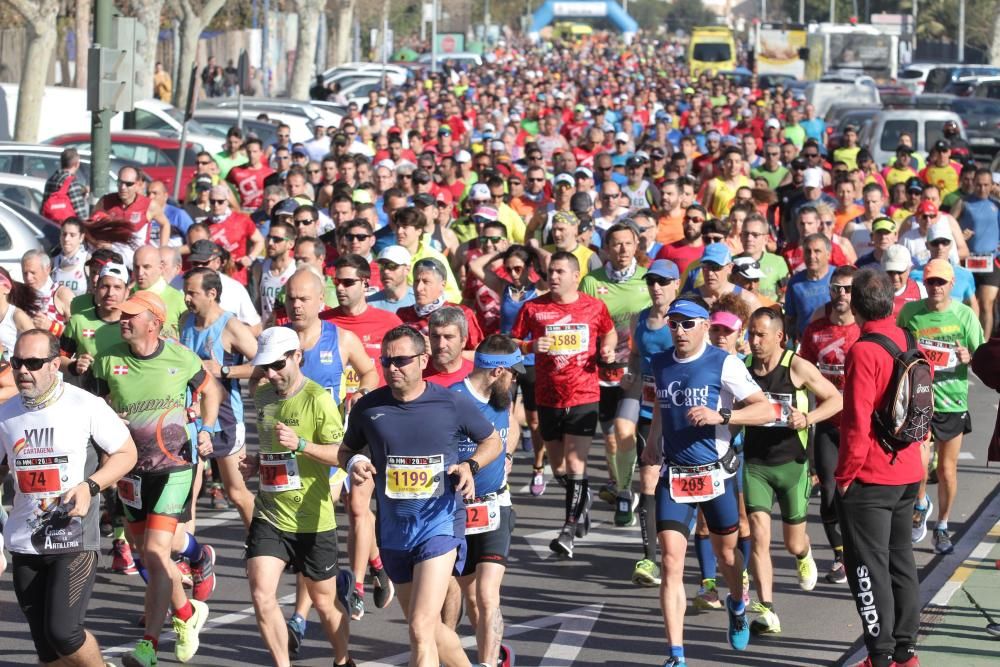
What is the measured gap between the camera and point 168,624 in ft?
30.7

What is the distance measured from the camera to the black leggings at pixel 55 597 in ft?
23.7

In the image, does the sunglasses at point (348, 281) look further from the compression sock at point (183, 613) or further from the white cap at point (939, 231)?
the white cap at point (939, 231)

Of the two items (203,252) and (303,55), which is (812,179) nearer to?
(203,252)

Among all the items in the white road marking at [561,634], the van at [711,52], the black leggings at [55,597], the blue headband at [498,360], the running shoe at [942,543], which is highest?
the van at [711,52]

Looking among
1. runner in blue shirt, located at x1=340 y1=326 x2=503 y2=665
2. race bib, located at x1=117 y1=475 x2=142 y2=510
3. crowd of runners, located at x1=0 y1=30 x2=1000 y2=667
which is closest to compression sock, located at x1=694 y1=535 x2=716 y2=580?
crowd of runners, located at x1=0 y1=30 x2=1000 y2=667

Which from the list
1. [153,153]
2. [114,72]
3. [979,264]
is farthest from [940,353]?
[153,153]

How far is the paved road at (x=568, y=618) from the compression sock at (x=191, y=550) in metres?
0.35

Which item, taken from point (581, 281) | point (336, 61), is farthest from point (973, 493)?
point (336, 61)

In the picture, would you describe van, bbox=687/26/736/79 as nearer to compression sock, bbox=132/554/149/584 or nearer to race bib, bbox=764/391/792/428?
compression sock, bbox=132/554/149/584

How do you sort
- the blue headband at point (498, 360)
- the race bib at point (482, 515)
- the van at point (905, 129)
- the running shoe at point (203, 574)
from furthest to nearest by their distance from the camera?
the van at point (905, 129) → the running shoe at point (203, 574) → the blue headband at point (498, 360) → the race bib at point (482, 515)

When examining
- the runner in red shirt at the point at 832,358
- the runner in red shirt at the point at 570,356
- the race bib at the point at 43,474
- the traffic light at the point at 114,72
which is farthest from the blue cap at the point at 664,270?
the traffic light at the point at 114,72

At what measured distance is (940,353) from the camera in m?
10.8

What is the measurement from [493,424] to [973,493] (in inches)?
Answer: 216

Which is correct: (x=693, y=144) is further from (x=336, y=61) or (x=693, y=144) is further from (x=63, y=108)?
(x=336, y=61)
